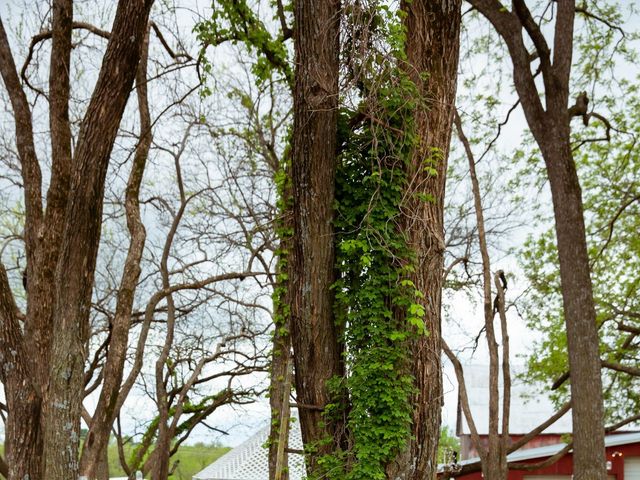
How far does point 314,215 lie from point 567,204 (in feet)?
19.0

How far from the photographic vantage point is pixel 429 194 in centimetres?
675

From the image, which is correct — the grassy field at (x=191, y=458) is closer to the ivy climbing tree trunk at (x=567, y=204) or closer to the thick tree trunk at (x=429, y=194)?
the ivy climbing tree trunk at (x=567, y=204)

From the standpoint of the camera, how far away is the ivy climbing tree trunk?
412 inches

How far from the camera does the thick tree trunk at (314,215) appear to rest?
21.0ft

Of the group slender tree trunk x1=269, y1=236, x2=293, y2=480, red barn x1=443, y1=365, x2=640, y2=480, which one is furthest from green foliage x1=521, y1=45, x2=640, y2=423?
slender tree trunk x1=269, y1=236, x2=293, y2=480

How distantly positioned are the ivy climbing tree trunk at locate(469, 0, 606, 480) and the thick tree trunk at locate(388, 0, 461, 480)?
4.60 meters

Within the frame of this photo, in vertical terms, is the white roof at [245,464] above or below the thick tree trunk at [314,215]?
below

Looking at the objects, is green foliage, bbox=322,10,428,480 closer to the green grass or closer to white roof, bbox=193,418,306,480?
white roof, bbox=193,418,306,480

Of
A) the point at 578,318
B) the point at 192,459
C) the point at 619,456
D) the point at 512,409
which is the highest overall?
the point at 578,318

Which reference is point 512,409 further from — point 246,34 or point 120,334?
point 246,34

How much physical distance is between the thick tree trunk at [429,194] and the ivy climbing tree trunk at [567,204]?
15.1ft

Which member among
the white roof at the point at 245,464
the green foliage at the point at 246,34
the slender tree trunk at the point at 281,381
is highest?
the green foliage at the point at 246,34

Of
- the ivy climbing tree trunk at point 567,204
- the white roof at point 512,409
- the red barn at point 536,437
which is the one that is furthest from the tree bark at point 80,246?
the white roof at point 512,409

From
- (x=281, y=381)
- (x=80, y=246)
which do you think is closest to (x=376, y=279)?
(x=80, y=246)
